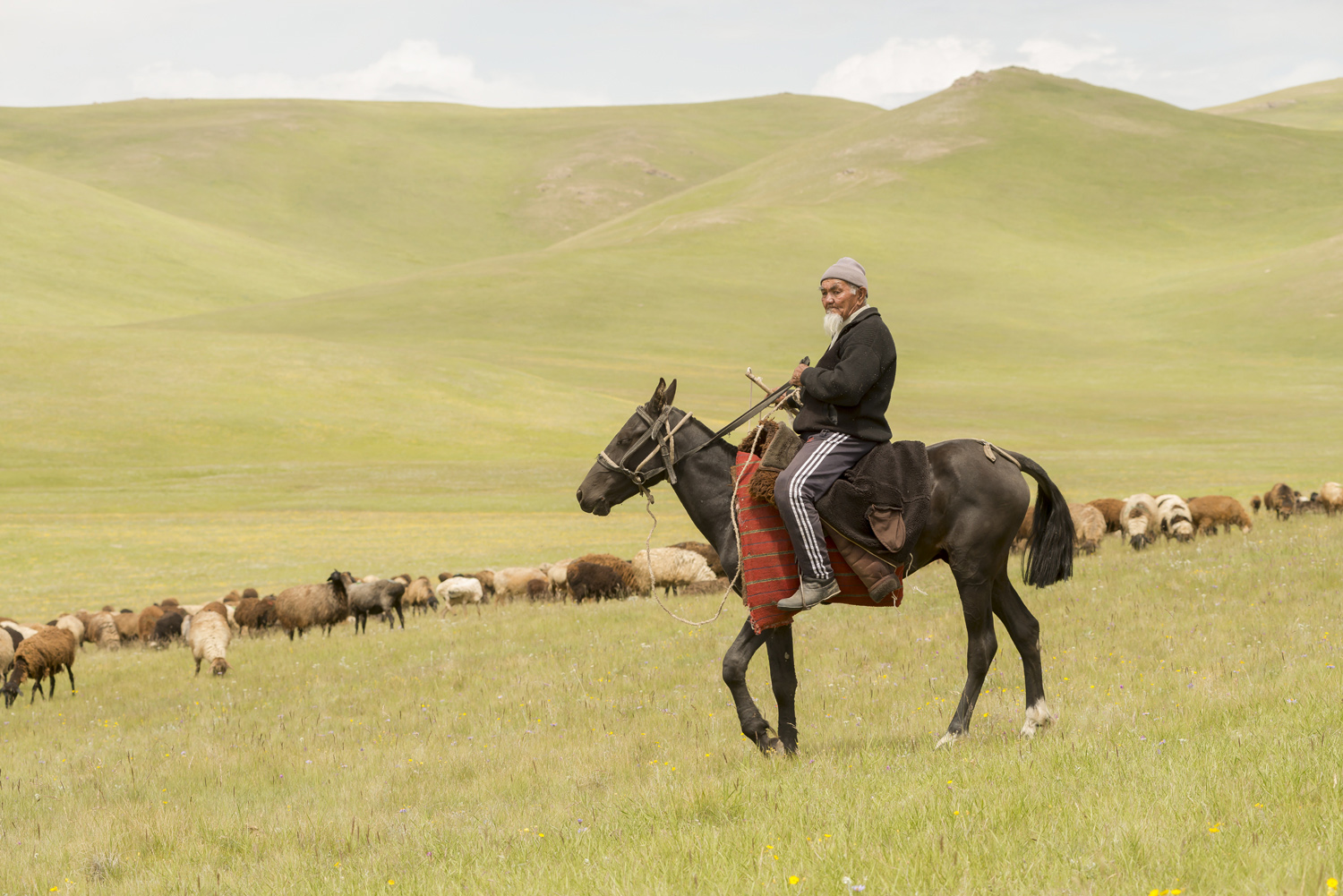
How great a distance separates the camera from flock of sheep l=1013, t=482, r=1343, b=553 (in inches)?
864

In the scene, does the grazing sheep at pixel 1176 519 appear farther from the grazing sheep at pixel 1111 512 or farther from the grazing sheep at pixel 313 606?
the grazing sheep at pixel 313 606

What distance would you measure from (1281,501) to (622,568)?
16.7 meters

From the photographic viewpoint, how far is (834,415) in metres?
7.70

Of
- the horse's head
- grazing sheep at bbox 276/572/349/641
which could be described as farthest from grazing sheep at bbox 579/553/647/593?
the horse's head

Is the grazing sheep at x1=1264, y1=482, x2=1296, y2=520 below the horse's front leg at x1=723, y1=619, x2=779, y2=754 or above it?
below

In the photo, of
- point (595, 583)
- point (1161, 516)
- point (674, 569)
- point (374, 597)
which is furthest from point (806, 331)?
point (374, 597)

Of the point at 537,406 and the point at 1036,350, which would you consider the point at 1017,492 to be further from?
the point at 1036,350

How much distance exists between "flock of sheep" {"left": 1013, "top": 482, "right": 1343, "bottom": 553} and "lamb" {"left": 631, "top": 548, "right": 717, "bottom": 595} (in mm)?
6473

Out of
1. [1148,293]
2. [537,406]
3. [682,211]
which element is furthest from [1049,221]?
[537,406]

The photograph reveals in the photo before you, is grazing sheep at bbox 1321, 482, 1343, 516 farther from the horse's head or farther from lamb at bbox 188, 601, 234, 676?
lamb at bbox 188, 601, 234, 676

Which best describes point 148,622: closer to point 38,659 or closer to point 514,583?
point 38,659

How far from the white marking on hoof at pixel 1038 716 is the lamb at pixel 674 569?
15067mm

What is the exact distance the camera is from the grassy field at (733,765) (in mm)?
4680

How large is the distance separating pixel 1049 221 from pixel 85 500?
423ft
